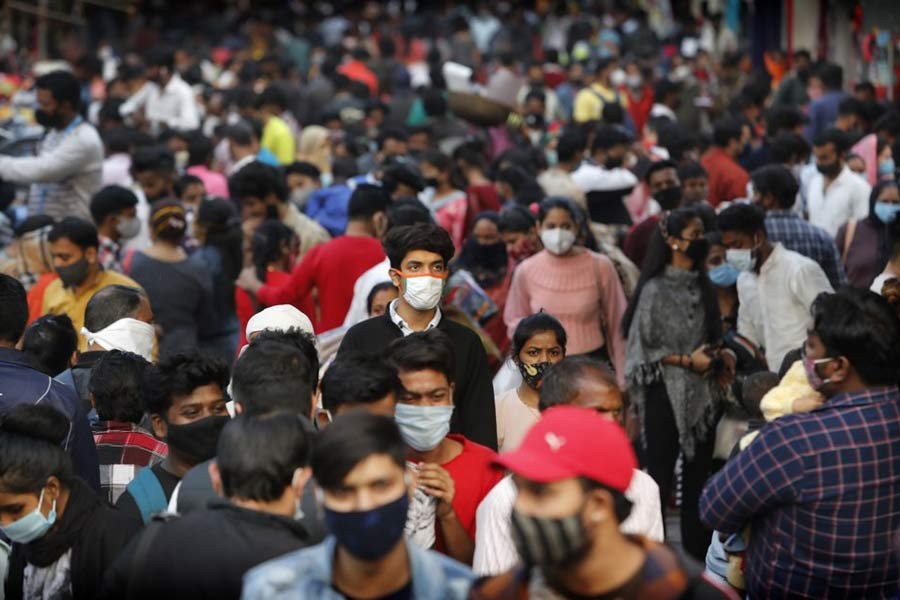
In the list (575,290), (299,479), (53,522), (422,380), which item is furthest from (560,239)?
(299,479)

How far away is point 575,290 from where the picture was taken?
799cm

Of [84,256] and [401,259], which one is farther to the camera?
[84,256]

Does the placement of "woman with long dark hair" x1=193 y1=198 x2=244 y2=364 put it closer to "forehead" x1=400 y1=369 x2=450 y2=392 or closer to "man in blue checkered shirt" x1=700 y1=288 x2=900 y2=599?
"forehead" x1=400 y1=369 x2=450 y2=392

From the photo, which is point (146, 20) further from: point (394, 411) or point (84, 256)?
point (394, 411)

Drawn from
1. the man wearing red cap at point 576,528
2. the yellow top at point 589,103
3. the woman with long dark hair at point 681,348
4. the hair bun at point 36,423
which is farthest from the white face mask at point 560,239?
the yellow top at point 589,103

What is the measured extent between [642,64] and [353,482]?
16.7 metres

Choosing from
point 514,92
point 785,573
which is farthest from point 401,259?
point 514,92

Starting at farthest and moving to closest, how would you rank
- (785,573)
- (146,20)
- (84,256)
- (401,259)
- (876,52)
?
(146,20) → (876,52) → (84,256) → (401,259) → (785,573)

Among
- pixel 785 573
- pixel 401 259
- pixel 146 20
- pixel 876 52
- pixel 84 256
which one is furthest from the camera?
pixel 146 20

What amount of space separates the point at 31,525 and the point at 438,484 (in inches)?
47.8

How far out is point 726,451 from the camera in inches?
306

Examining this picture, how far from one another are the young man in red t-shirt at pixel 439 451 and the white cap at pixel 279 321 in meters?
1.12

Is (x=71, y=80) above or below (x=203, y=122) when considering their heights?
above

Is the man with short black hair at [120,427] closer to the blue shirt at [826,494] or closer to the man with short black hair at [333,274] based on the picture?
the blue shirt at [826,494]
